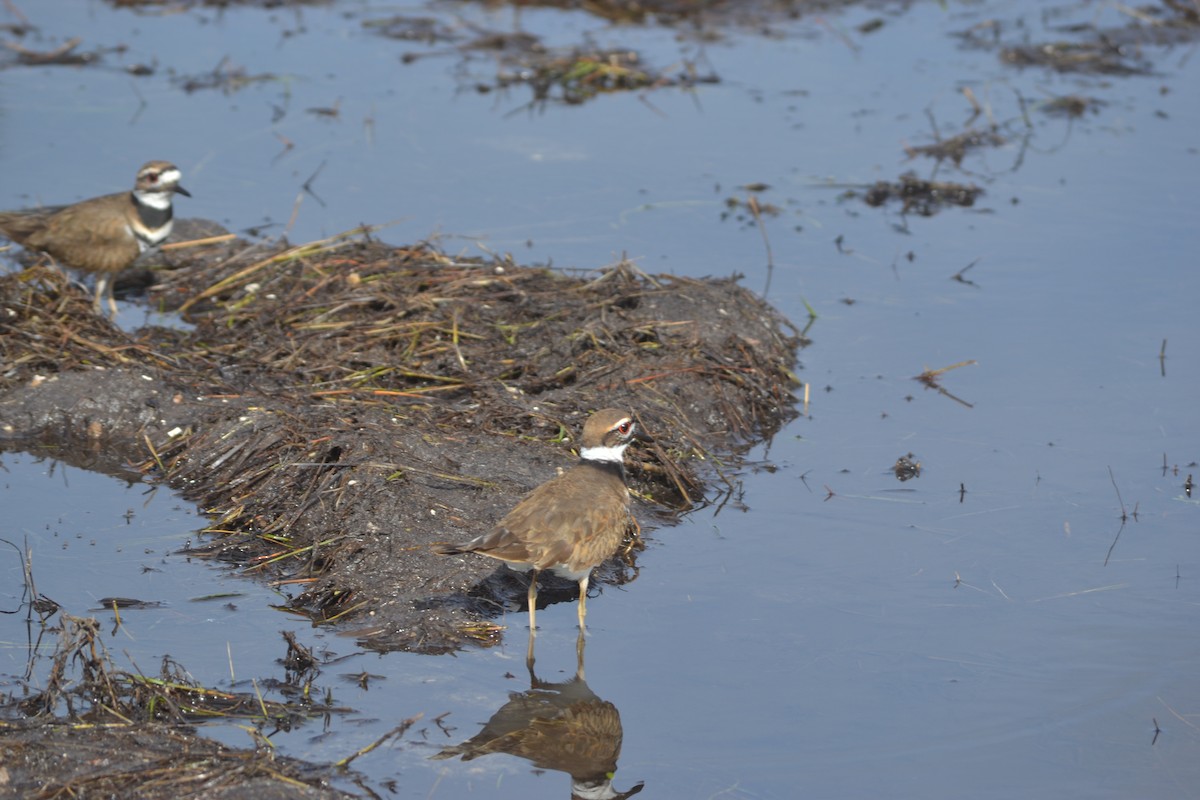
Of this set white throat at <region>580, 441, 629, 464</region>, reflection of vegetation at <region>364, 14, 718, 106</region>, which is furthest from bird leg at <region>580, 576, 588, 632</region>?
reflection of vegetation at <region>364, 14, 718, 106</region>

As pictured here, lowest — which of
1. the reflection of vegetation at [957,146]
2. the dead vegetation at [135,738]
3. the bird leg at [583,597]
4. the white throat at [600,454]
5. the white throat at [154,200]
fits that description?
the bird leg at [583,597]

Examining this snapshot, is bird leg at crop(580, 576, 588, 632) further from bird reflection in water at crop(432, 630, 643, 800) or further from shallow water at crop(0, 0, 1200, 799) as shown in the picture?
bird reflection in water at crop(432, 630, 643, 800)

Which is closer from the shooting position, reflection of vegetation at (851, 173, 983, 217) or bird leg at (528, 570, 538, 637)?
bird leg at (528, 570, 538, 637)

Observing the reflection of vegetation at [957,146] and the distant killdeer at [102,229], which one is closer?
the distant killdeer at [102,229]

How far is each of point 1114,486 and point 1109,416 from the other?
3.45ft

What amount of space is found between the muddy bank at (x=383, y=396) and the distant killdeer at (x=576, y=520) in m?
0.44

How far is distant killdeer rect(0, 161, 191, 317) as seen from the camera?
998 cm

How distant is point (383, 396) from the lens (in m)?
8.37

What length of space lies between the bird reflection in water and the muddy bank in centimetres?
54

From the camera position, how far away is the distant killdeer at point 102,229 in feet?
32.7

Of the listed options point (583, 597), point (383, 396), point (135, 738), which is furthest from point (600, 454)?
point (135, 738)

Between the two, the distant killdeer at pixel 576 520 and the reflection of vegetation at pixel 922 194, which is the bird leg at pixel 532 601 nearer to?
the distant killdeer at pixel 576 520

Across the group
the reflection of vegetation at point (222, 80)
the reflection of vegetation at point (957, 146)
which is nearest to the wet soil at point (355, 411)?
the reflection of vegetation at point (222, 80)

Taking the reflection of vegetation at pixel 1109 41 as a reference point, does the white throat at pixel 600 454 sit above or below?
below
